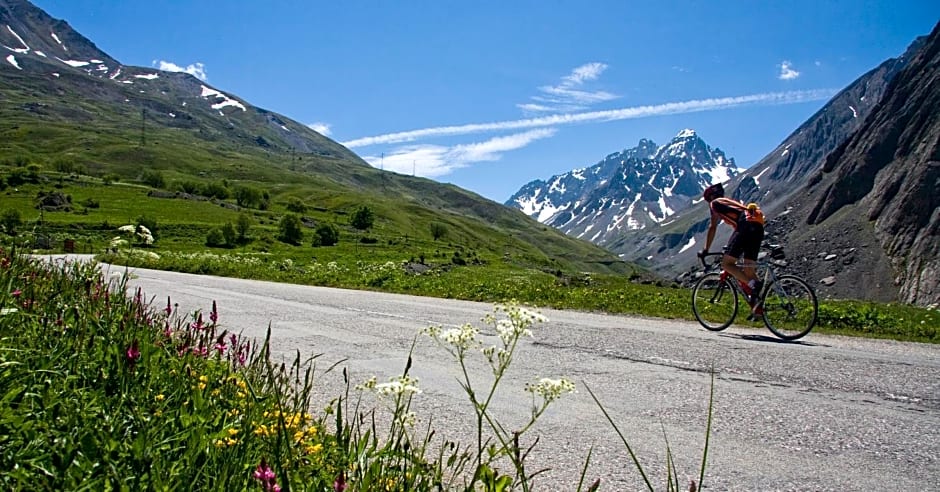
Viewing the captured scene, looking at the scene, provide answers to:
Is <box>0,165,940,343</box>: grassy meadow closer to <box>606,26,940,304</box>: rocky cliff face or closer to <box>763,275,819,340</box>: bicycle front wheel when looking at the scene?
<box>763,275,819,340</box>: bicycle front wheel

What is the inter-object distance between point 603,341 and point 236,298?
34.6 feet

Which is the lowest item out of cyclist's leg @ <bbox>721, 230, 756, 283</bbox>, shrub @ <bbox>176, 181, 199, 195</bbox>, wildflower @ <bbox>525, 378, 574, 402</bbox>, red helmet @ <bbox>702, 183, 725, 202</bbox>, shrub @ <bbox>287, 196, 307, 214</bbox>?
wildflower @ <bbox>525, 378, 574, 402</bbox>

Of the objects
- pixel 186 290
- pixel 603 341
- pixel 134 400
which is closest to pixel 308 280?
pixel 186 290

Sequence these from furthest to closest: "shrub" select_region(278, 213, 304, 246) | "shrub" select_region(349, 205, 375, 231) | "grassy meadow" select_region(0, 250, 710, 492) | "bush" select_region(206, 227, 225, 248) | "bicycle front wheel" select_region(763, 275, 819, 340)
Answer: "shrub" select_region(349, 205, 375, 231), "shrub" select_region(278, 213, 304, 246), "bush" select_region(206, 227, 225, 248), "bicycle front wheel" select_region(763, 275, 819, 340), "grassy meadow" select_region(0, 250, 710, 492)

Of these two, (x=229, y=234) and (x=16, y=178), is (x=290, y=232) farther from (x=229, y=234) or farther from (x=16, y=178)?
(x=16, y=178)

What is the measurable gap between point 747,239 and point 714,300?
1.81m

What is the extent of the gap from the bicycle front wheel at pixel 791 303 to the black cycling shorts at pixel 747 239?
29.9 inches

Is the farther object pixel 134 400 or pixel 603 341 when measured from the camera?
pixel 603 341

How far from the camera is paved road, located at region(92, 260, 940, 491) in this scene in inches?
176

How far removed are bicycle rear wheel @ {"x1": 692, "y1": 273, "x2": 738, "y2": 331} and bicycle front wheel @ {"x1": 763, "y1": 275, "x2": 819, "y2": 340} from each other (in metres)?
0.73

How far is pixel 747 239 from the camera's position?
12.9m

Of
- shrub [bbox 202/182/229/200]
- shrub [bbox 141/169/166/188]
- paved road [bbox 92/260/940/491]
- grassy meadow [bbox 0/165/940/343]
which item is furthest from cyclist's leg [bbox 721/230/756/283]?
shrub [bbox 141/169/166/188]

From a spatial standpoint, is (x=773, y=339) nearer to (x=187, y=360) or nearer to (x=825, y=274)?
(x=187, y=360)

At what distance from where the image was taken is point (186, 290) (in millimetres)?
18500
